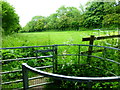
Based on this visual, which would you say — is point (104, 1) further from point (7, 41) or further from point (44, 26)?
point (7, 41)

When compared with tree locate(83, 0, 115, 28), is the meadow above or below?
below

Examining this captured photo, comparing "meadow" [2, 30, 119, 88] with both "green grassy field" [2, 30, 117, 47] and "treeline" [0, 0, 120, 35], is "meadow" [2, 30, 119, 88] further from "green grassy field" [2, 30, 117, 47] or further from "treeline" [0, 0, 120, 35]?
"treeline" [0, 0, 120, 35]

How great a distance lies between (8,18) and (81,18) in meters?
1.59

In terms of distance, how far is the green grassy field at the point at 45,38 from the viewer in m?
2.30

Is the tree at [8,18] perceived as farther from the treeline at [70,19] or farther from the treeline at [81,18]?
the treeline at [81,18]

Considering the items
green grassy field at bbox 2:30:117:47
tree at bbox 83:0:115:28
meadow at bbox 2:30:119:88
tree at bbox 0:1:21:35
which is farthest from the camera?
tree at bbox 83:0:115:28

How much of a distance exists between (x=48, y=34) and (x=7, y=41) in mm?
787

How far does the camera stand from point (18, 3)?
2.22 m

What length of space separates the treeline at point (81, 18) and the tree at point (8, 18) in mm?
238

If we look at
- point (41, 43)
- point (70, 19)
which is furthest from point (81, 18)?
point (41, 43)

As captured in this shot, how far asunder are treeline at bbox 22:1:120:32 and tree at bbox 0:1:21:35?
9.4 inches

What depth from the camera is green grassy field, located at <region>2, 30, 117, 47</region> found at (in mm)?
2299

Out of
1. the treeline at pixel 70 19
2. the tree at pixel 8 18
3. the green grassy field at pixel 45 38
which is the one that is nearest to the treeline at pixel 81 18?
the treeline at pixel 70 19

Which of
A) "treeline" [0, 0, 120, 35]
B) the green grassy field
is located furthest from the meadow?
"treeline" [0, 0, 120, 35]
